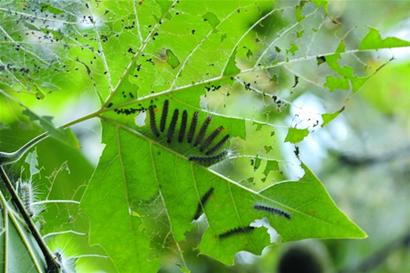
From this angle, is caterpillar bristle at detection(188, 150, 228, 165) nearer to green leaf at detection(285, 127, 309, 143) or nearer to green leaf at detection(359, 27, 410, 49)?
green leaf at detection(285, 127, 309, 143)

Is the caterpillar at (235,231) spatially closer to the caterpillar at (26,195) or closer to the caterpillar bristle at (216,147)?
the caterpillar bristle at (216,147)

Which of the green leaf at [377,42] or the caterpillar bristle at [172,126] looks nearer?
the green leaf at [377,42]

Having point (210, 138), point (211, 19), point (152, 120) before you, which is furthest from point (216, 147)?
point (211, 19)

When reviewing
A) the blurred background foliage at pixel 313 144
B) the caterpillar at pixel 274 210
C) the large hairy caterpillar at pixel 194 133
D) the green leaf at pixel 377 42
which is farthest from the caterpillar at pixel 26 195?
the green leaf at pixel 377 42

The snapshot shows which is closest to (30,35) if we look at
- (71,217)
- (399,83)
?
(71,217)

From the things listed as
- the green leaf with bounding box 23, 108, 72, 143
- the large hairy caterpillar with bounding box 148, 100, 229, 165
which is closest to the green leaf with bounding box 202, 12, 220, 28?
the large hairy caterpillar with bounding box 148, 100, 229, 165


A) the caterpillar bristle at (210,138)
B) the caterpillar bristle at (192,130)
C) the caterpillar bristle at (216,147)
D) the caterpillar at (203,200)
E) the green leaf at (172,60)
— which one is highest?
the green leaf at (172,60)
